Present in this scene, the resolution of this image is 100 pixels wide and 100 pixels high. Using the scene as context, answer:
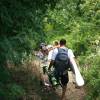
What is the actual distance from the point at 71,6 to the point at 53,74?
12.6 meters

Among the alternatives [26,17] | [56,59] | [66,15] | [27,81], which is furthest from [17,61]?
[66,15]

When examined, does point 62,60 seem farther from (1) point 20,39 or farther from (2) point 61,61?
(1) point 20,39

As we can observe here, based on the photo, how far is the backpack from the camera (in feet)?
33.5

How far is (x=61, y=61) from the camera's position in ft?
33.6

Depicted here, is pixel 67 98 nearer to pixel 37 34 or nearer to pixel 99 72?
pixel 99 72

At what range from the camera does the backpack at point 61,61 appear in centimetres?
1021

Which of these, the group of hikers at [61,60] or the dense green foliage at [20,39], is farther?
the group of hikers at [61,60]

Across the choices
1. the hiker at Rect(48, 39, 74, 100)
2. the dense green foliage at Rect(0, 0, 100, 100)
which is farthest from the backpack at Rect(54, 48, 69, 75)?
the dense green foliage at Rect(0, 0, 100, 100)

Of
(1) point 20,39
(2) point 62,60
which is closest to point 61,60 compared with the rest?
(2) point 62,60

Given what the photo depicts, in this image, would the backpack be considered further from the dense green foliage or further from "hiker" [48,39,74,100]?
the dense green foliage

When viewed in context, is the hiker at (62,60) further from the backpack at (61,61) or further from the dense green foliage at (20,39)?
the dense green foliage at (20,39)

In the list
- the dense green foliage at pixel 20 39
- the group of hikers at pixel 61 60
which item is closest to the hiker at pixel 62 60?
the group of hikers at pixel 61 60

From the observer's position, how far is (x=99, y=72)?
10.7 metres

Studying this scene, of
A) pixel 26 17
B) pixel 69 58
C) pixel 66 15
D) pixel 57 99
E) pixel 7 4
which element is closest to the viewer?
pixel 7 4
